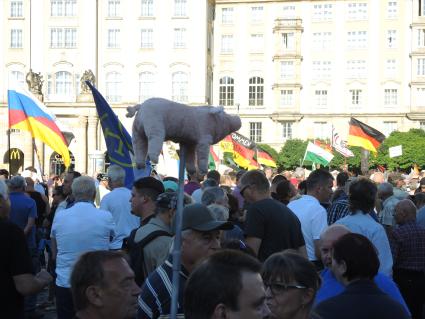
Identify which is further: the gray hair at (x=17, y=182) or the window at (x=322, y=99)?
the window at (x=322, y=99)

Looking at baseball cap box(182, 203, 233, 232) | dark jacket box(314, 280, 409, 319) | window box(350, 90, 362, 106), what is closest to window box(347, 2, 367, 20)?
window box(350, 90, 362, 106)

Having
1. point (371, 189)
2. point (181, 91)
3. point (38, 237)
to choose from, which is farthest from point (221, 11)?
point (371, 189)

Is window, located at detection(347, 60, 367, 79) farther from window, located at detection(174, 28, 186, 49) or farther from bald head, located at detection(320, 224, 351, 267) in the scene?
bald head, located at detection(320, 224, 351, 267)

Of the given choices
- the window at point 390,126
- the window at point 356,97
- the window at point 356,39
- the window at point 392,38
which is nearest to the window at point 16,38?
the window at point 356,39

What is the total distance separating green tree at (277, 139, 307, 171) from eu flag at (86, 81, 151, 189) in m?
42.1

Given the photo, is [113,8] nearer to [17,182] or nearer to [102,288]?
[17,182]

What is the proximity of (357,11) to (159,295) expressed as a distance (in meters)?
55.5

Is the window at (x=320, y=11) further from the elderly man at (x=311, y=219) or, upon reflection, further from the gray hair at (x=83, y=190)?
the gray hair at (x=83, y=190)

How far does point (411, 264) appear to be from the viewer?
8664 mm

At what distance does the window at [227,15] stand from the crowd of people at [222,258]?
163 feet

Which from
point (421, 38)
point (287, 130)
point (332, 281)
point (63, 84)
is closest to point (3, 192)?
point (332, 281)

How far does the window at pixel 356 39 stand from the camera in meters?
57.7

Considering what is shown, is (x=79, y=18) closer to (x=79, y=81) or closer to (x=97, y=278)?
(x=79, y=81)

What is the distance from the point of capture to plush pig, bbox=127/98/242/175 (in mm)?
4529
